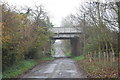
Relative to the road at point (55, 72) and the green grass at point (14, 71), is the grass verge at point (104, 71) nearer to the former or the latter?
the road at point (55, 72)

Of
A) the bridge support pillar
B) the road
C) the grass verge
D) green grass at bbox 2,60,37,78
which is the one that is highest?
the bridge support pillar

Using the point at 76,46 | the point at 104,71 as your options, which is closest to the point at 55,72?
the point at 104,71

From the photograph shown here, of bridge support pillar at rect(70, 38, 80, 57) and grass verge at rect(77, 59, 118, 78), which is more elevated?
bridge support pillar at rect(70, 38, 80, 57)

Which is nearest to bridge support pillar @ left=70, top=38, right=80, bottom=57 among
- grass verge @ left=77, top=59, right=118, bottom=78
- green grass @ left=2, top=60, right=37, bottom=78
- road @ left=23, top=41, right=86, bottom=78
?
road @ left=23, top=41, right=86, bottom=78

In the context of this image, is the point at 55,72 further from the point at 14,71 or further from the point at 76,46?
the point at 76,46

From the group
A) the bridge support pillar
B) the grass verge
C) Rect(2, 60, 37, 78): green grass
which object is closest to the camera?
the grass verge

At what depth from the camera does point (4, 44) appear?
1564cm

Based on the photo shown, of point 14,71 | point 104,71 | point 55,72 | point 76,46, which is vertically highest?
point 76,46

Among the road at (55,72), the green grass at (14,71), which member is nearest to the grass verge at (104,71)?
the road at (55,72)

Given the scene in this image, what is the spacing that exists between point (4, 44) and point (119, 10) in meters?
8.46

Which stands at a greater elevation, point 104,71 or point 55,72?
point 104,71

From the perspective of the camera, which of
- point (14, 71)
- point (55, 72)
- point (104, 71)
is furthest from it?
point (55, 72)

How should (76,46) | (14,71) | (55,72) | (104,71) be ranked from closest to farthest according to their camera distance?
(104,71) → (14,71) → (55,72) → (76,46)

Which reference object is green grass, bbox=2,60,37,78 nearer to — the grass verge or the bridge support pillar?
the grass verge
